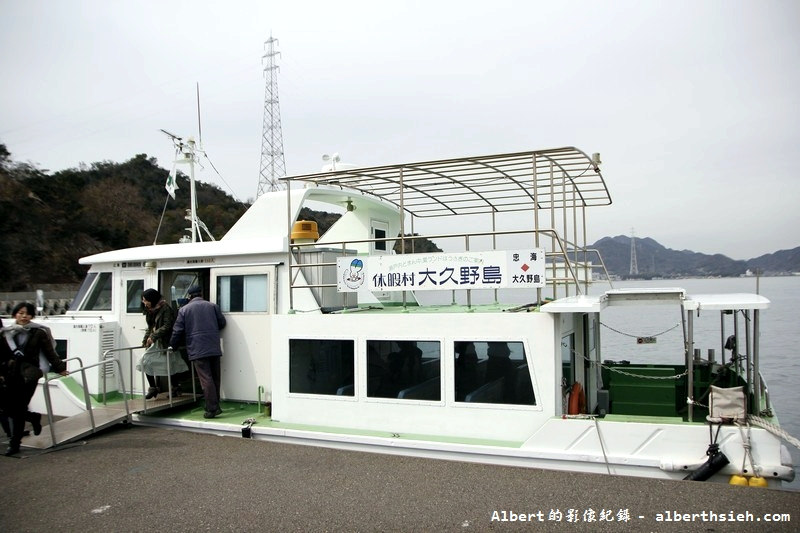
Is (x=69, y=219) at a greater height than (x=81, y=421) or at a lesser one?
greater

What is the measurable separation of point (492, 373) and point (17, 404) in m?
4.94

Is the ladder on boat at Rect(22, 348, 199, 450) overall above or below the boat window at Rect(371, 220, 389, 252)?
below

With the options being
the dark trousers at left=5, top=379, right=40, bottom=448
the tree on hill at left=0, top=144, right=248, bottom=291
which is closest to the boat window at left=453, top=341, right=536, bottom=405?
the dark trousers at left=5, top=379, right=40, bottom=448

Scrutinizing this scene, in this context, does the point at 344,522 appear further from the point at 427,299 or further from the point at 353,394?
the point at 427,299

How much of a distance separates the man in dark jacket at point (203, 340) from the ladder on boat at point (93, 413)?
59 cm

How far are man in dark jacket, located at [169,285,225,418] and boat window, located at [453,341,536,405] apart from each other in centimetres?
305

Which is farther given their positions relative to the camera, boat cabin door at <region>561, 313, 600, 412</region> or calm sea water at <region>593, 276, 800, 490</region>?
calm sea water at <region>593, 276, 800, 490</region>

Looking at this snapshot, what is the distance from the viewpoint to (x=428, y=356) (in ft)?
19.9

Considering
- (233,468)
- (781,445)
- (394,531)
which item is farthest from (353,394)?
(781,445)

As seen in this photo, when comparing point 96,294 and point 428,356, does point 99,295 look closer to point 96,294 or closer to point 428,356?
point 96,294

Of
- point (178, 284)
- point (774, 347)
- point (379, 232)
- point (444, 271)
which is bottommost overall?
point (774, 347)

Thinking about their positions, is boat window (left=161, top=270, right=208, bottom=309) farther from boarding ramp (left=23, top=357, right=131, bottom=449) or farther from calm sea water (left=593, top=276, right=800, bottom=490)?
calm sea water (left=593, top=276, right=800, bottom=490)

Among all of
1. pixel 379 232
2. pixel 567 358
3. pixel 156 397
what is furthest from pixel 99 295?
pixel 567 358

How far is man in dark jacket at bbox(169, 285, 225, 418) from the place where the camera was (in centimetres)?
703
